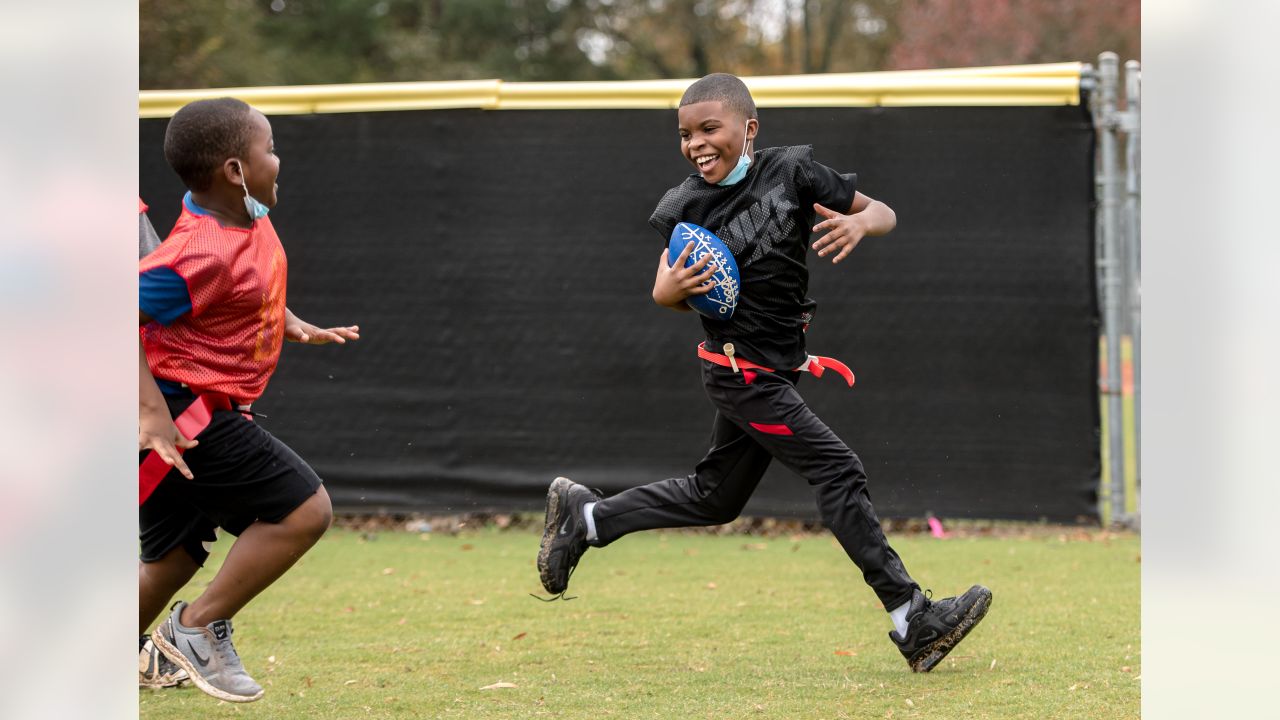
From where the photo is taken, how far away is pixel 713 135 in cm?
410

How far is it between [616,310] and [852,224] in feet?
12.0

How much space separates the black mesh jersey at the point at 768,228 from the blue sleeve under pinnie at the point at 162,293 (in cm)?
150

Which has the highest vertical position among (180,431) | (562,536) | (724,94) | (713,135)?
(724,94)

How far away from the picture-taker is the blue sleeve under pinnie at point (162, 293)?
11.4 ft

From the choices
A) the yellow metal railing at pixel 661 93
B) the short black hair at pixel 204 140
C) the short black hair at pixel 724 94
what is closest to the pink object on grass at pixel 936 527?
the yellow metal railing at pixel 661 93

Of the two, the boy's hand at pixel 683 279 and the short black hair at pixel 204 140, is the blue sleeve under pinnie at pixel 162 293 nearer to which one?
the short black hair at pixel 204 140

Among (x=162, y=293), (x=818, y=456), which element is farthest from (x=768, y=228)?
(x=162, y=293)

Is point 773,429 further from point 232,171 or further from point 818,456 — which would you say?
point 232,171

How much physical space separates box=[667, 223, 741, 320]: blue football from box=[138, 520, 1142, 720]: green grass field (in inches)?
47.5

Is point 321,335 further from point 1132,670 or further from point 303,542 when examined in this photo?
point 1132,670

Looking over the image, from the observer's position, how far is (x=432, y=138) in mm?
7656
